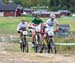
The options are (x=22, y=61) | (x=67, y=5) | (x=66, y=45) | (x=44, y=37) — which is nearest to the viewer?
(x=22, y=61)

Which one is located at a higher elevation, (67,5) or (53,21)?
(53,21)

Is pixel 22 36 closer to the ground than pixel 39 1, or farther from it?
farther from it

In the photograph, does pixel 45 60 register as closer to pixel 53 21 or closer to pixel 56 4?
pixel 53 21

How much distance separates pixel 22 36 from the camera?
1844 centimetres

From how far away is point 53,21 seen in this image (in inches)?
637

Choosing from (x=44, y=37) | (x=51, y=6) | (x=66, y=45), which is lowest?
(x=51, y=6)

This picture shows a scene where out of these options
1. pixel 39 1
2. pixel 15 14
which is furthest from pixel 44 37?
pixel 39 1

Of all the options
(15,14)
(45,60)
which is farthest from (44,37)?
(15,14)

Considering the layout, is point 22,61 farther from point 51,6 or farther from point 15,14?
point 51,6

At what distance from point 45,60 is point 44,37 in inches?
183

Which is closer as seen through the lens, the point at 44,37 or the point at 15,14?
the point at 44,37

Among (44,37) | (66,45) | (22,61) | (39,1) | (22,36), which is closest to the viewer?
(22,61)

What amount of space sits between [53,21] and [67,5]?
12387cm

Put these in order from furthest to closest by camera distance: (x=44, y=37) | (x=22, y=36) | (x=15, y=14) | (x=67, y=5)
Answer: (x=67, y=5)
(x=15, y=14)
(x=22, y=36)
(x=44, y=37)
